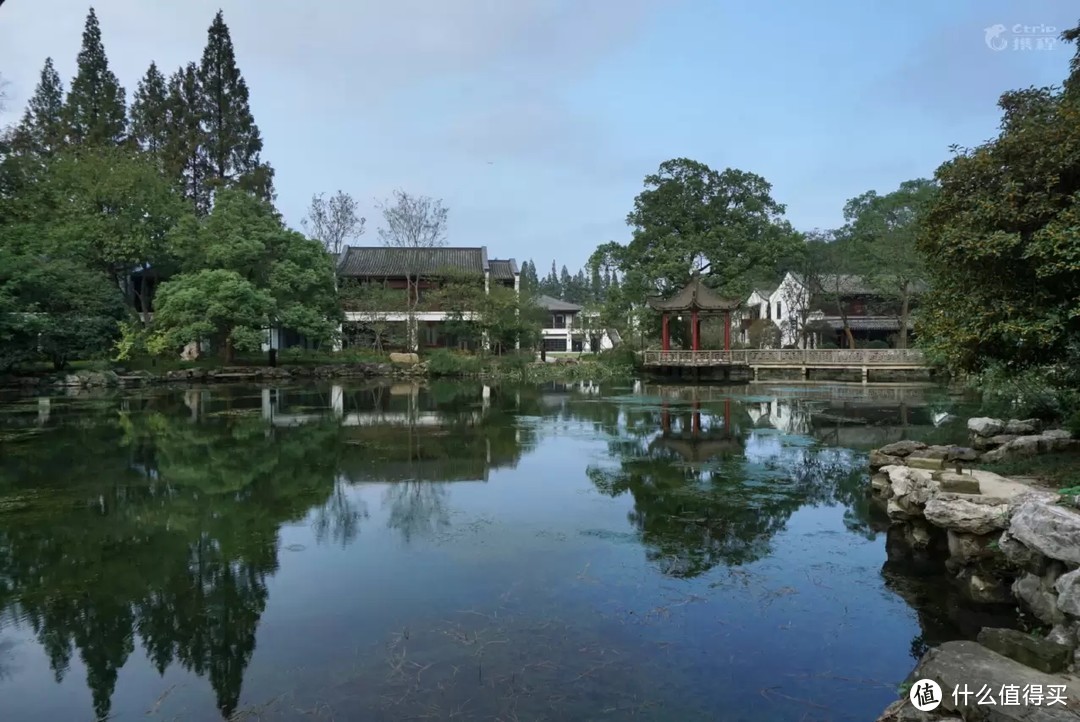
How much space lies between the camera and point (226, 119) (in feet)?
116

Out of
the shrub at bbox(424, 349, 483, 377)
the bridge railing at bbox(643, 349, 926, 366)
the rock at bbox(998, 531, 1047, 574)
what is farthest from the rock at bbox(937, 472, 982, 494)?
the shrub at bbox(424, 349, 483, 377)

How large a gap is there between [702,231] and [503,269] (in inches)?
551

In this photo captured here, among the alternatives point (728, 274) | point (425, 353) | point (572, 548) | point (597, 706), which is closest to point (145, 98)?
point (425, 353)

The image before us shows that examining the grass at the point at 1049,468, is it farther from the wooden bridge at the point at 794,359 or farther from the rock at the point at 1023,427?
the wooden bridge at the point at 794,359

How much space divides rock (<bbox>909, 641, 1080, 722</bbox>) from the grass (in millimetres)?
3609

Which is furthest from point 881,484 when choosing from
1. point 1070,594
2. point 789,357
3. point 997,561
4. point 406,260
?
point 406,260

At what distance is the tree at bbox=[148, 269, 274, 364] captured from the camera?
1030 inches

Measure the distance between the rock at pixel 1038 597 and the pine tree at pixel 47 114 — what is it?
126ft

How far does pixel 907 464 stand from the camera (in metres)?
8.14

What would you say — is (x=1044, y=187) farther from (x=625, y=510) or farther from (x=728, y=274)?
(x=728, y=274)

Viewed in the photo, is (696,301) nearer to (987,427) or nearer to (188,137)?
(987,427)

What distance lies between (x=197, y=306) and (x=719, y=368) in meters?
20.6

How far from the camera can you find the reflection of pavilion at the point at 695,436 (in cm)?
1150

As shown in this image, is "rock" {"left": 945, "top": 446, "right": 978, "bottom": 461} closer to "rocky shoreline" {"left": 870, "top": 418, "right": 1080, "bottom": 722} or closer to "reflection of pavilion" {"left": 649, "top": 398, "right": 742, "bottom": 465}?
"rocky shoreline" {"left": 870, "top": 418, "right": 1080, "bottom": 722}
